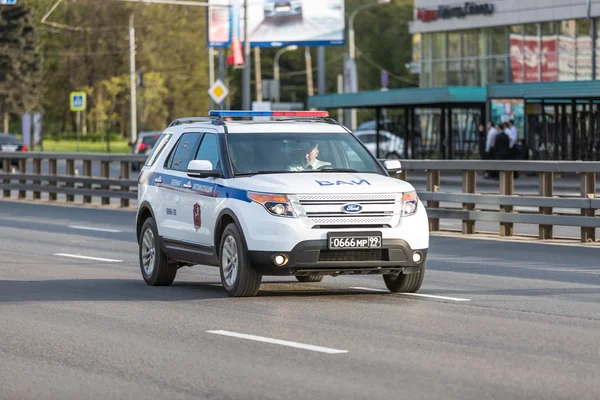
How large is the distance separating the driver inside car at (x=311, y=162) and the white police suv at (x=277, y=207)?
1 cm

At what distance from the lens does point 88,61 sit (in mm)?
107688

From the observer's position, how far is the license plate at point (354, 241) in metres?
12.3

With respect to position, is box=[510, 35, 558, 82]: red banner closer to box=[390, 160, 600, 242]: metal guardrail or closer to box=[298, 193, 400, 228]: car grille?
box=[390, 160, 600, 242]: metal guardrail

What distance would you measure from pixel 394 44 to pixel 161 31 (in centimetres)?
2346

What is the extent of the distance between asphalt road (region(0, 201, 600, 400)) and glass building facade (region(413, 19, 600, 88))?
3421cm

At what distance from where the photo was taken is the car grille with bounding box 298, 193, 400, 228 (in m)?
12.3

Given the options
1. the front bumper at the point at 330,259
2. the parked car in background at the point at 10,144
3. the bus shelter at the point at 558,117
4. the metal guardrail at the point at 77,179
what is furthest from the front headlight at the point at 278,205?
the parked car in background at the point at 10,144

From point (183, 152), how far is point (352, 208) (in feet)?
8.74

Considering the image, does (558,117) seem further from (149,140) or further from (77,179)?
(77,179)

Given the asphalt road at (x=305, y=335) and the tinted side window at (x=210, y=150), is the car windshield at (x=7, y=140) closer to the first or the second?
the asphalt road at (x=305, y=335)

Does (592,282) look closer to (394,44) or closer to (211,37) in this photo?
(211,37)

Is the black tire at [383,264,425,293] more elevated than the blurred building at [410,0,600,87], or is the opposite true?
the blurred building at [410,0,600,87]

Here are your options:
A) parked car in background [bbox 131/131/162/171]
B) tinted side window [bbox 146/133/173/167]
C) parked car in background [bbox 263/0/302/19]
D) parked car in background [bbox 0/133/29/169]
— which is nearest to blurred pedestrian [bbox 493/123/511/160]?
parked car in background [bbox 131/131/162/171]

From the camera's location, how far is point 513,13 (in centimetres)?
5250
